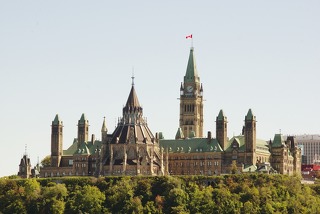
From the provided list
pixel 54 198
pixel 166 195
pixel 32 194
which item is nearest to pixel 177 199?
pixel 166 195

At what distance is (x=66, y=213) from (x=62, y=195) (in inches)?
240

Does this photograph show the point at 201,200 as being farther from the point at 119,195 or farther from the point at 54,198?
the point at 54,198

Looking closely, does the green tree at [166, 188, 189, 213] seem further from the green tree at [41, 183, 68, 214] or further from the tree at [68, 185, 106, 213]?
the green tree at [41, 183, 68, 214]

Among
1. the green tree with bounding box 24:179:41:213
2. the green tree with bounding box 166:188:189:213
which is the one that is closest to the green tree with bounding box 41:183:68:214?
the green tree with bounding box 24:179:41:213

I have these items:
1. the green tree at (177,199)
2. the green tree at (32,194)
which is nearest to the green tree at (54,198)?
the green tree at (32,194)

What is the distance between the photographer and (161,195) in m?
183

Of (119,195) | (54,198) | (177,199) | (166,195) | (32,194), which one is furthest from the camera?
(32,194)

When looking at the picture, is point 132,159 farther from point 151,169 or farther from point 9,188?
point 9,188

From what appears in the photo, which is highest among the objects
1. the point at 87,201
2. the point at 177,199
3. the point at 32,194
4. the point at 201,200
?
the point at 32,194

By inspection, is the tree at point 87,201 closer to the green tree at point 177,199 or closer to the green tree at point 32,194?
the green tree at point 32,194

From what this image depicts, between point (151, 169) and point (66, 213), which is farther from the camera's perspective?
point (151, 169)

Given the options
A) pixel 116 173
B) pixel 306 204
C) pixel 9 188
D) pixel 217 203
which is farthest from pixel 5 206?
pixel 306 204

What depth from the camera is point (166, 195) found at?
7146 inches

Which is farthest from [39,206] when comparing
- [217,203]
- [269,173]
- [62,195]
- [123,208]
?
[269,173]
